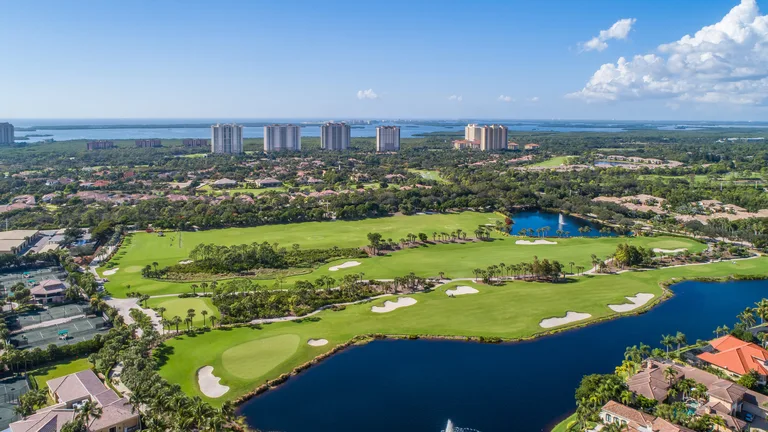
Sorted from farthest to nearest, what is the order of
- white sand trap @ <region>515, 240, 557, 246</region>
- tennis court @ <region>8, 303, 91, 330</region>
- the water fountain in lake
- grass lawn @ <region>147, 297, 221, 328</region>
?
white sand trap @ <region>515, 240, 557, 246</region>, grass lawn @ <region>147, 297, 221, 328</region>, tennis court @ <region>8, 303, 91, 330</region>, the water fountain in lake

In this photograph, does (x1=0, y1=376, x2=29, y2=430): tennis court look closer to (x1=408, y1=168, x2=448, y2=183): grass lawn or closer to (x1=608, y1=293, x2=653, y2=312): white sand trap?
(x1=608, y1=293, x2=653, y2=312): white sand trap

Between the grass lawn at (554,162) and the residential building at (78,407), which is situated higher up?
the grass lawn at (554,162)

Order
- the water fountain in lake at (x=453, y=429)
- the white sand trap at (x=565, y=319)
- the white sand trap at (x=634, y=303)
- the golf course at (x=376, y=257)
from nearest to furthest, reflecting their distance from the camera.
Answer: the water fountain in lake at (x=453, y=429) → the white sand trap at (x=565, y=319) → the white sand trap at (x=634, y=303) → the golf course at (x=376, y=257)

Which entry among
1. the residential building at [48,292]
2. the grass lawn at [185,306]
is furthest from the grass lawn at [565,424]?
the residential building at [48,292]

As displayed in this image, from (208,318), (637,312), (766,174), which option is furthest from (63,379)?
(766,174)

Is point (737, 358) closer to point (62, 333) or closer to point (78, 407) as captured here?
point (78, 407)

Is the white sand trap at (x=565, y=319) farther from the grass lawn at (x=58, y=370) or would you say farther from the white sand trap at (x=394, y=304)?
the grass lawn at (x=58, y=370)

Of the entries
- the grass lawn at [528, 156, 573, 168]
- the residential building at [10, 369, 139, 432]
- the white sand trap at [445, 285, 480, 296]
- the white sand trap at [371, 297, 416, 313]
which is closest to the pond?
the white sand trap at [445, 285, 480, 296]
